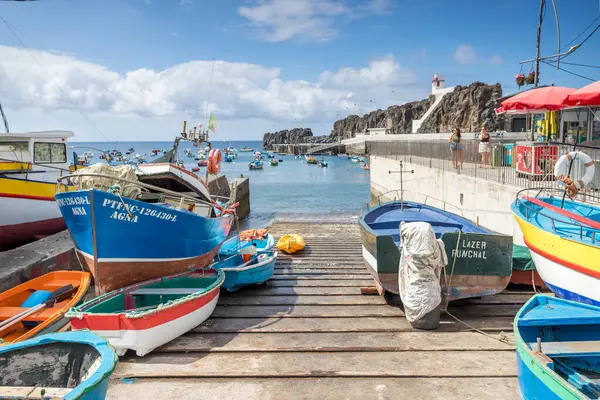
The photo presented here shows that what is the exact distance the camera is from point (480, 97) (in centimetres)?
6812

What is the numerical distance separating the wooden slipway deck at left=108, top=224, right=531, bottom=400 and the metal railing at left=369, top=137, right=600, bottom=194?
17.7ft

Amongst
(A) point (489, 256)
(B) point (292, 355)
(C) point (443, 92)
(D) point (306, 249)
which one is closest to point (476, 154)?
(D) point (306, 249)

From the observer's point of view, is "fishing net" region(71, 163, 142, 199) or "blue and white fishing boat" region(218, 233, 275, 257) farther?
"blue and white fishing boat" region(218, 233, 275, 257)

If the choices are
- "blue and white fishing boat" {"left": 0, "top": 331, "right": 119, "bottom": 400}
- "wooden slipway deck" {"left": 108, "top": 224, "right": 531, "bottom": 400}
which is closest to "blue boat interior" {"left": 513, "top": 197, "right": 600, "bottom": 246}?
"wooden slipway deck" {"left": 108, "top": 224, "right": 531, "bottom": 400}

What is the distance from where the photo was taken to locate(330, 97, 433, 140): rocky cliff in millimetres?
112562

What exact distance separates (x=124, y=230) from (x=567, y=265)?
23.4ft

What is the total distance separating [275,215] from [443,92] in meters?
54.3

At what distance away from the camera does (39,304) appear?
247 inches

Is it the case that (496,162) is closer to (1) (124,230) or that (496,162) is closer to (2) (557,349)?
(2) (557,349)

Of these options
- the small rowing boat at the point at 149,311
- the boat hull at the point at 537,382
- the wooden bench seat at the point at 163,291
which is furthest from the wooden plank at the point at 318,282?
the boat hull at the point at 537,382

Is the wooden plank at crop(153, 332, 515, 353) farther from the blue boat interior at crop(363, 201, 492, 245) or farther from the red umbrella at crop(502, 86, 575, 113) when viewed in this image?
the red umbrella at crop(502, 86, 575, 113)

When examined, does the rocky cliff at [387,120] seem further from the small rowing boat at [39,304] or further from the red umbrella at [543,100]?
the small rowing boat at [39,304]

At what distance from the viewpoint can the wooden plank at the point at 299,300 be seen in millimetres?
7863

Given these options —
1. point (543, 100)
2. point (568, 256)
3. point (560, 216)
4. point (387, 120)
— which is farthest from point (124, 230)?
point (387, 120)
